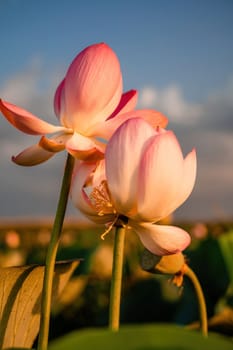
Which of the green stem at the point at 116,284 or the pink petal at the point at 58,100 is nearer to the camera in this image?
the green stem at the point at 116,284

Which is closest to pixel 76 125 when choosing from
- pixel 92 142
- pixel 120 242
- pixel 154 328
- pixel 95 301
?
pixel 92 142

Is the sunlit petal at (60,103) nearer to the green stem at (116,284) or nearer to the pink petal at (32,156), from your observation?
the pink petal at (32,156)

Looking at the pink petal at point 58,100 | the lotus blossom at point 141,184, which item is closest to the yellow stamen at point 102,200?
the lotus blossom at point 141,184

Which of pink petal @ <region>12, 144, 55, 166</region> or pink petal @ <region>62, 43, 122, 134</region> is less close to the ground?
pink petal @ <region>62, 43, 122, 134</region>

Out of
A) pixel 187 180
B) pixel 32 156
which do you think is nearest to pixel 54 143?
pixel 32 156

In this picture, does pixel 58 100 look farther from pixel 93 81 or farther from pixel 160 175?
pixel 160 175

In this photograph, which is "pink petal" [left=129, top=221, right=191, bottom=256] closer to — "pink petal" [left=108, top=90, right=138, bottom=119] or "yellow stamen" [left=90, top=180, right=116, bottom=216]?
"yellow stamen" [left=90, top=180, right=116, bottom=216]

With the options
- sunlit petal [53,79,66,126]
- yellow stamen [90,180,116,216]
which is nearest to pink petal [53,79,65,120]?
sunlit petal [53,79,66,126]
